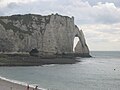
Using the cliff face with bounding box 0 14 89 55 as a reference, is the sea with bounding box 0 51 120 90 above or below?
below

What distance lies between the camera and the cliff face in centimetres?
11444

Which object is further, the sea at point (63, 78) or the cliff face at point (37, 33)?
the cliff face at point (37, 33)

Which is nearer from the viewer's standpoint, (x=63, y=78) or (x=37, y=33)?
(x=63, y=78)

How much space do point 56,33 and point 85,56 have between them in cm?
3089

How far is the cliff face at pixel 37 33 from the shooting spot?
11444 centimetres

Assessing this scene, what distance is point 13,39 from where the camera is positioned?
115000 millimetres

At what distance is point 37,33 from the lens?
12375 cm

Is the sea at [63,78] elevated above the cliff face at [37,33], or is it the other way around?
the cliff face at [37,33]

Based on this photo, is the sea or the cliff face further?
the cliff face

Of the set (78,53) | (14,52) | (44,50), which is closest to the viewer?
(14,52)

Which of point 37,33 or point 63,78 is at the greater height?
point 37,33

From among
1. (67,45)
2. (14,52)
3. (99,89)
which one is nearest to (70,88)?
(99,89)

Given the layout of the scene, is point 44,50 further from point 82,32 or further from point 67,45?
point 82,32

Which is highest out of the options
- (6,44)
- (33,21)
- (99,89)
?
(33,21)
